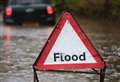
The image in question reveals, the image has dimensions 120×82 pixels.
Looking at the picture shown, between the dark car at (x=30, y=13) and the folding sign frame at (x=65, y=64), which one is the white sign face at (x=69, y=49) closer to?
the folding sign frame at (x=65, y=64)

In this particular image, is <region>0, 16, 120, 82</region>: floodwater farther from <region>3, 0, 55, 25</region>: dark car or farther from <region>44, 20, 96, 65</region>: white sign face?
<region>3, 0, 55, 25</region>: dark car

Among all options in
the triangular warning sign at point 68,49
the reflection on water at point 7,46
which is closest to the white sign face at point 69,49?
the triangular warning sign at point 68,49

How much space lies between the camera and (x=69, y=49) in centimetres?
856

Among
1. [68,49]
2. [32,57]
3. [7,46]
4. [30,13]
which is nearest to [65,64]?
[68,49]

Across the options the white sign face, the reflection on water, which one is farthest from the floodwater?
the white sign face

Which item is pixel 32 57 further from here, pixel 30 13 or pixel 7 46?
pixel 30 13

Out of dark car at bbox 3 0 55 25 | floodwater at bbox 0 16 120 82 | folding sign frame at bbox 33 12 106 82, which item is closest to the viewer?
folding sign frame at bbox 33 12 106 82

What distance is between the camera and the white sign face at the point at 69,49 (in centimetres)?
854

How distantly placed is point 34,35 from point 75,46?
12.9 m

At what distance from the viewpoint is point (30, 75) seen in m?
11.1

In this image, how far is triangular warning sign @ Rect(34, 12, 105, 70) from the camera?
8.51 metres

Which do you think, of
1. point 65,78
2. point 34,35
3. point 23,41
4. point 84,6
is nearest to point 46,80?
point 65,78

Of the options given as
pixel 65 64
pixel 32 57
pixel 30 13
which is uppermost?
pixel 30 13

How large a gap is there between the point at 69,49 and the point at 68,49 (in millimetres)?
14
